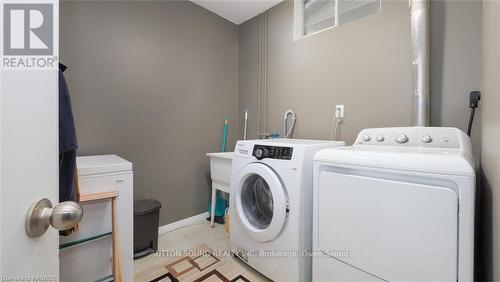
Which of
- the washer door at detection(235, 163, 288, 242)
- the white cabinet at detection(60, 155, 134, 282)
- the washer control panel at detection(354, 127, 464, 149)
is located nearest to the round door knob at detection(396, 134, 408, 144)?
the washer control panel at detection(354, 127, 464, 149)

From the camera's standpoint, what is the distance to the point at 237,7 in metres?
2.48

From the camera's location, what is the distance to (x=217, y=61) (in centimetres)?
266

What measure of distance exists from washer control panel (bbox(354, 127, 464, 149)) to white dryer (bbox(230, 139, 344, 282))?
0.73ft

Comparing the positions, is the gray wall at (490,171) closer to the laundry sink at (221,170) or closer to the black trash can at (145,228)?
the laundry sink at (221,170)

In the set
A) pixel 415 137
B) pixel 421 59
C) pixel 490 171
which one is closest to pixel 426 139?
pixel 415 137

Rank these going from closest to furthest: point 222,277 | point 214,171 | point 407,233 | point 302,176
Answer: point 407,233 → point 302,176 → point 222,277 → point 214,171

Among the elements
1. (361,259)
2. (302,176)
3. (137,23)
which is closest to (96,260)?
(302,176)

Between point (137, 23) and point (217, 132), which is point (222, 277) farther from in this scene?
point (137, 23)

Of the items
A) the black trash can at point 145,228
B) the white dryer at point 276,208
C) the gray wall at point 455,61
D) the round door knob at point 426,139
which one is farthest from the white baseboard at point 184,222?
the gray wall at point 455,61

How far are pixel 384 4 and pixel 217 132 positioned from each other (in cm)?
197

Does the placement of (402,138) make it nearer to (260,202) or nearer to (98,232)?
(260,202)

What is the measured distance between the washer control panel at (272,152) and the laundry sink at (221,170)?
569mm

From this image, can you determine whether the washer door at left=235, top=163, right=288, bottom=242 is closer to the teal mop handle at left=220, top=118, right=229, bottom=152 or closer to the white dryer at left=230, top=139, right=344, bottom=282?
the white dryer at left=230, top=139, right=344, bottom=282

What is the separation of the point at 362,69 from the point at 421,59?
0.42 metres
